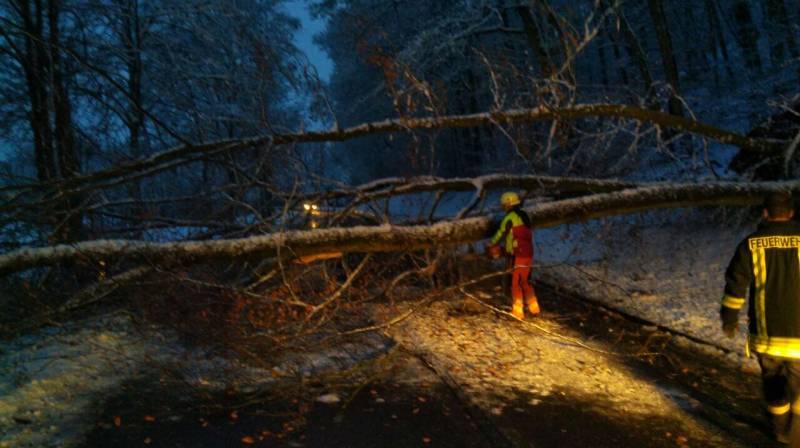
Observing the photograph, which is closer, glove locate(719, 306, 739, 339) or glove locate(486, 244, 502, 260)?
glove locate(719, 306, 739, 339)

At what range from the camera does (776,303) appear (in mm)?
3684

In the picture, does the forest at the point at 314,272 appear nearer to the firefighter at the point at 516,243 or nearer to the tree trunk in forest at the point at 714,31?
the firefighter at the point at 516,243

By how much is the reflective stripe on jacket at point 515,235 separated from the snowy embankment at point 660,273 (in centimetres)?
33

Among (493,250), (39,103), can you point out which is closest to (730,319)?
(493,250)

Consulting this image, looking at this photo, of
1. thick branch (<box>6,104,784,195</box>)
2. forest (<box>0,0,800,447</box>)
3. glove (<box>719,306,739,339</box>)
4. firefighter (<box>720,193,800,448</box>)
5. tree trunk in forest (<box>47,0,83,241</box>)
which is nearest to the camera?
firefighter (<box>720,193,800,448</box>)

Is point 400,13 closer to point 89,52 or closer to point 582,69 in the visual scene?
point 89,52

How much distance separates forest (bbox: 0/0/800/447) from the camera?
13.5 feet

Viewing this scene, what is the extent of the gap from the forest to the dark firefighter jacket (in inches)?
30.8

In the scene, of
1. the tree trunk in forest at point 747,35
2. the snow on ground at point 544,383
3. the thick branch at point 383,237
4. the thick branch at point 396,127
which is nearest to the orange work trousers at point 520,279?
the snow on ground at point 544,383

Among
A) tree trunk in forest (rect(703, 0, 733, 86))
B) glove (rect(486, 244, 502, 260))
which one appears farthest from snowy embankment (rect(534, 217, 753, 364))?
Result: tree trunk in forest (rect(703, 0, 733, 86))

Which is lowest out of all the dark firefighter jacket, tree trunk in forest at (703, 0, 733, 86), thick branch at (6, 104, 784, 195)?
the dark firefighter jacket

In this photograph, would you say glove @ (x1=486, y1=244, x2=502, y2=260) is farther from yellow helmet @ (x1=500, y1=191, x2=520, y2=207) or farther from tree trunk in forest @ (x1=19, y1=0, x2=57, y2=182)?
tree trunk in forest @ (x1=19, y1=0, x2=57, y2=182)

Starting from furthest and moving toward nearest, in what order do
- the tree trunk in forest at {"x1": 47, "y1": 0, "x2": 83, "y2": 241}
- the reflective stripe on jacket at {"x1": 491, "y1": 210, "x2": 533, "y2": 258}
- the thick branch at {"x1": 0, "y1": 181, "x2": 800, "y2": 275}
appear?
1. the reflective stripe on jacket at {"x1": 491, "y1": 210, "x2": 533, "y2": 258}
2. the tree trunk in forest at {"x1": 47, "y1": 0, "x2": 83, "y2": 241}
3. the thick branch at {"x1": 0, "y1": 181, "x2": 800, "y2": 275}

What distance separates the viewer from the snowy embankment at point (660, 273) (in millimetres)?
7098
